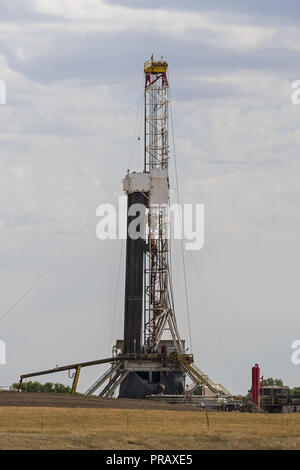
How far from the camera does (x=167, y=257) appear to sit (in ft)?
442

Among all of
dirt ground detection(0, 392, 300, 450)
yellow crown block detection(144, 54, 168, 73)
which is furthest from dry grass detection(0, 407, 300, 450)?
yellow crown block detection(144, 54, 168, 73)

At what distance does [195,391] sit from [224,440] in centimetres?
7424

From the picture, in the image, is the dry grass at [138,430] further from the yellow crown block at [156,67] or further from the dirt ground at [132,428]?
the yellow crown block at [156,67]

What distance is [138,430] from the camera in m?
70.4

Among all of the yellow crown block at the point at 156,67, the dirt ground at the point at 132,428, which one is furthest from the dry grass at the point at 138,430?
the yellow crown block at the point at 156,67

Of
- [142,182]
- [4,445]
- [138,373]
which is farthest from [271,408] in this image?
A: [4,445]

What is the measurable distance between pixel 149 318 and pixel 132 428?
61.4 metres

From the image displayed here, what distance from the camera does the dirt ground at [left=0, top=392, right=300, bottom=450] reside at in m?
62.0

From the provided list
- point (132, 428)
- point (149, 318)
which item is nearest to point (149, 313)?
point (149, 318)

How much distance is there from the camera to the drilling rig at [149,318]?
431ft

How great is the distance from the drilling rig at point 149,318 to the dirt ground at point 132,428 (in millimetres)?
29065

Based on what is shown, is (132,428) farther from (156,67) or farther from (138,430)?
(156,67)

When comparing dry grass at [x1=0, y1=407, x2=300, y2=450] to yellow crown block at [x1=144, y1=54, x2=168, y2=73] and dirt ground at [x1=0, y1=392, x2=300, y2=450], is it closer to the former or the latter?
dirt ground at [x1=0, y1=392, x2=300, y2=450]
